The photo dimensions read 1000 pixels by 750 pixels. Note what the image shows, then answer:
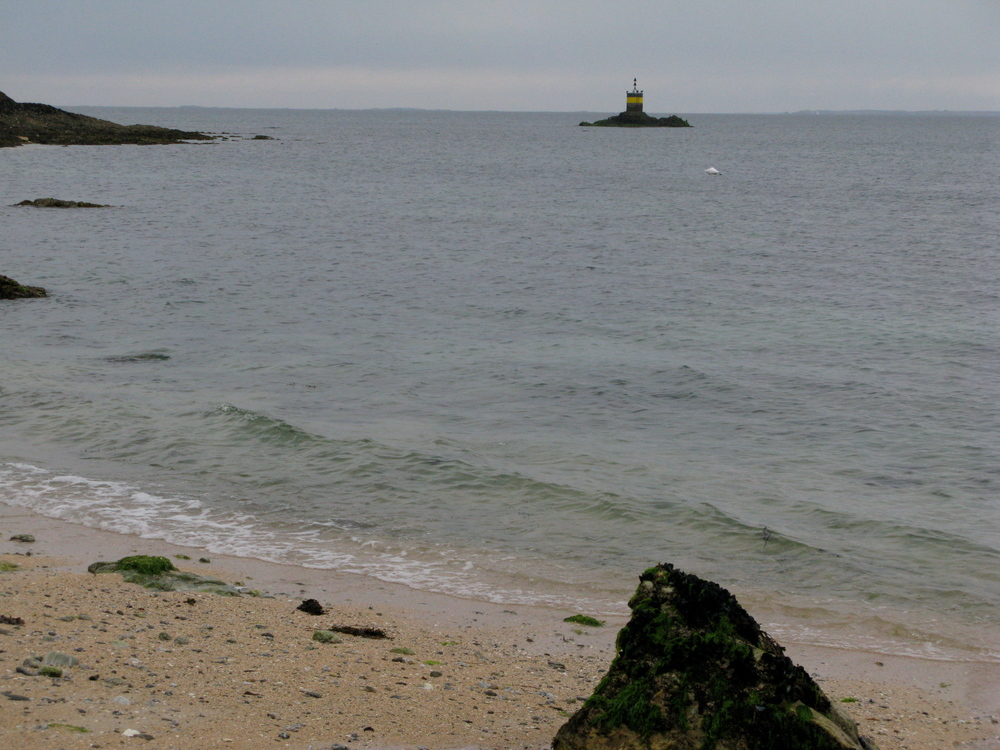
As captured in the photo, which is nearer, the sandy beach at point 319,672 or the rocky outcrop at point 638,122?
the sandy beach at point 319,672

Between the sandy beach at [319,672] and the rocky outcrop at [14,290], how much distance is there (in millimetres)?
17398

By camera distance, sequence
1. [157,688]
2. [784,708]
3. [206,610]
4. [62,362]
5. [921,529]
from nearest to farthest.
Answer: [784,708], [157,688], [206,610], [921,529], [62,362]

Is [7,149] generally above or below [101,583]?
above

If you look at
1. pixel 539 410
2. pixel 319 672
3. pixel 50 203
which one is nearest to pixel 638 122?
pixel 50 203

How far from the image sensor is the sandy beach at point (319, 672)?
20.1ft

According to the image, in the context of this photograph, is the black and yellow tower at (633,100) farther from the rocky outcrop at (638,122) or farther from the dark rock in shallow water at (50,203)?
the dark rock in shallow water at (50,203)

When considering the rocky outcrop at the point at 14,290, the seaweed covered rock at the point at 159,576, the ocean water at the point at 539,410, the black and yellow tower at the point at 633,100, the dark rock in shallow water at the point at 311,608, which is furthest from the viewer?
the black and yellow tower at the point at 633,100

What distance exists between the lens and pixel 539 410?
16797mm

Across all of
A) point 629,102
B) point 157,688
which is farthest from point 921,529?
point 629,102

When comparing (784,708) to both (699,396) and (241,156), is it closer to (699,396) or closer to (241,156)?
(699,396)

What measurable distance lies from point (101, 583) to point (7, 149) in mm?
88818

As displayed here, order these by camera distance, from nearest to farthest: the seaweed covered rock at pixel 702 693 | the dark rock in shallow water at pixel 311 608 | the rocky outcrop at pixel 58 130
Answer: the seaweed covered rock at pixel 702 693 → the dark rock in shallow water at pixel 311 608 → the rocky outcrop at pixel 58 130

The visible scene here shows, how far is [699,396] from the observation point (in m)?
17.8

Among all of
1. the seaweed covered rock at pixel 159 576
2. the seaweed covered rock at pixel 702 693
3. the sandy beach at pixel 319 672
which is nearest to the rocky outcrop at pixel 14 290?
the sandy beach at pixel 319 672
